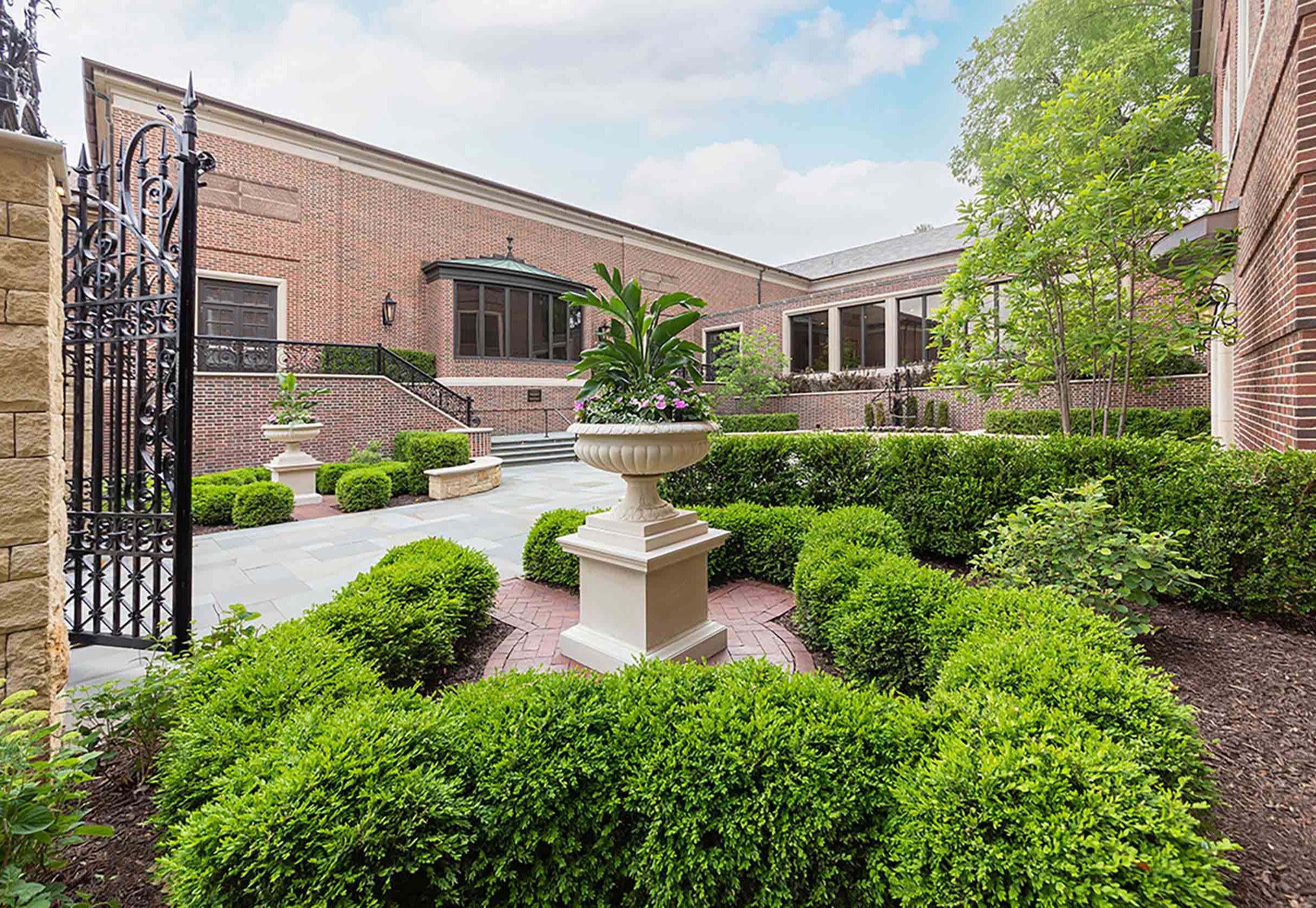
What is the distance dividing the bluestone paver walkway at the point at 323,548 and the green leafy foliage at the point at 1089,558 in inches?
158

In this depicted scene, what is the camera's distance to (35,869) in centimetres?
147

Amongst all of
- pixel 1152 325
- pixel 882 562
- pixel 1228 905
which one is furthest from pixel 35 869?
pixel 1152 325

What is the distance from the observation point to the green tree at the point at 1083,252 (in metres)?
5.25

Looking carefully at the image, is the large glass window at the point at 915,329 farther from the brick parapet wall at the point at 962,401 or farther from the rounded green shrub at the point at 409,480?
the rounded green shrub at the point at 409,480

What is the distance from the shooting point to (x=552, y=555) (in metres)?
4.71

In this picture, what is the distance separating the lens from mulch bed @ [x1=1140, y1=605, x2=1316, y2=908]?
1607mm

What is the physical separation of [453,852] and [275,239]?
16090 mm

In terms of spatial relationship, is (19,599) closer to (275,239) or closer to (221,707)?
(221,707)

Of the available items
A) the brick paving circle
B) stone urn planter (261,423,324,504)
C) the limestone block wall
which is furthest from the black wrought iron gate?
stone urn planter (261,423,324,504)

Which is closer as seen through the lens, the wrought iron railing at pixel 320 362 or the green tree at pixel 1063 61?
the wrought iron railing at pixel 320 362

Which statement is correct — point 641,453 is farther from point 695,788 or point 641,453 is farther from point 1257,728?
Answer: point 1257,728

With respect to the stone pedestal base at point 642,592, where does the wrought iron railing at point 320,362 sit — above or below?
above

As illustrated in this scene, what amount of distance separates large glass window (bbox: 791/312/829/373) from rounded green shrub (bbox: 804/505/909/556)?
18.5 m

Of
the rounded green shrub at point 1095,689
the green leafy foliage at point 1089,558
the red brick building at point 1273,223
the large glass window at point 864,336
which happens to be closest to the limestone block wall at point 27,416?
the rounded green shrub at point 1095,689
